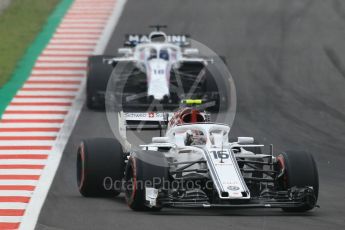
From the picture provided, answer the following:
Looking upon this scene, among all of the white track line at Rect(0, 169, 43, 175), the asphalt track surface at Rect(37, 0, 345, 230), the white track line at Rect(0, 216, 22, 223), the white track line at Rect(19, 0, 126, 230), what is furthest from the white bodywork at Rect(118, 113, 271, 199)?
the white track line at Rect(0, 169, 43, 175)

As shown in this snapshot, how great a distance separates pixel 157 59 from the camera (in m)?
28.8

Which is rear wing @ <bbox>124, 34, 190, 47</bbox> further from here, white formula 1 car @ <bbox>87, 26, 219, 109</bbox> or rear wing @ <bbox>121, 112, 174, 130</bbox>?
rear wing @ <bbox>121, 112, 174, 130</bbox>

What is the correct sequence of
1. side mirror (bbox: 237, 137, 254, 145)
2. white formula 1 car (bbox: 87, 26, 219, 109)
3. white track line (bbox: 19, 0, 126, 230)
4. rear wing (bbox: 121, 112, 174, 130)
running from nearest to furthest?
white track line (bbox: 19, 0, 126, 230), side mirror (bbox: 237, 137, 254, 145), rear wing (bbox: 121, 112, 174, 130), white formula 1 car (bbox: 87, 26, 219, 109)

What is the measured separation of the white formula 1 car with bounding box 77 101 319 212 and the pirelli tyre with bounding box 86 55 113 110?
32.1 feet

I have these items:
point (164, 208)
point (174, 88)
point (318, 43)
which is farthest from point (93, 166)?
point (318, 43)

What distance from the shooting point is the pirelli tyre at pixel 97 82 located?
92.6 feet

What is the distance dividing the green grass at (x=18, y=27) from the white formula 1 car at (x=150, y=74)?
3173mm

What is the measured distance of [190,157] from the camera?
56.2 feet

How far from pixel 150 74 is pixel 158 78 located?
304 mm

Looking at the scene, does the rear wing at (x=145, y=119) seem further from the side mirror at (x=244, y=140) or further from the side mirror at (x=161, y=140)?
the side mirror at (x=244, y=140)

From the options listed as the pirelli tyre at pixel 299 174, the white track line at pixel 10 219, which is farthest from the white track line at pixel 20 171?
the pirelli tyre at pixel 299 174

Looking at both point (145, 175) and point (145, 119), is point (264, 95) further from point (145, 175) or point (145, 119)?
point (145, 175)

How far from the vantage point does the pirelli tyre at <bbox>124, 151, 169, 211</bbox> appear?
631 inches

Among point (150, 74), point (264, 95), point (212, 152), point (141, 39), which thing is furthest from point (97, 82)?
point (212, 152)
